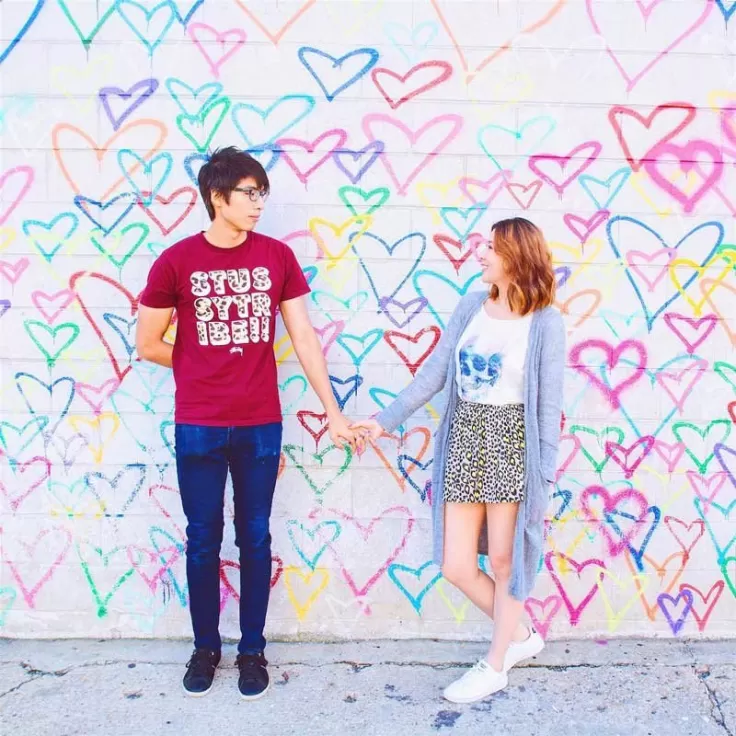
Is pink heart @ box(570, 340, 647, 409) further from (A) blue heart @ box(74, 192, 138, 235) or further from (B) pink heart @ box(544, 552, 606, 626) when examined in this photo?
(A) blue heart @ box(74, 192, 138, 235)

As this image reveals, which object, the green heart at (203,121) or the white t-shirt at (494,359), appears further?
the green heart at (203,121)

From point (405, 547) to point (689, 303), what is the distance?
63.0 inches

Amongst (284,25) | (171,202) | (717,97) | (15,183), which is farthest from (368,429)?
(717,97)

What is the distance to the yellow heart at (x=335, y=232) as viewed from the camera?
10.9 ft

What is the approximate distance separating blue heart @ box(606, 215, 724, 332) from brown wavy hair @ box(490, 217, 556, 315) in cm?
63

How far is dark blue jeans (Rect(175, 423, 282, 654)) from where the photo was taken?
298 centimetres

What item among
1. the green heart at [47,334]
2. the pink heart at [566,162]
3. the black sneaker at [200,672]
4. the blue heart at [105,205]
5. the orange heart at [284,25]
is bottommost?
the black sneaker at [200,672]

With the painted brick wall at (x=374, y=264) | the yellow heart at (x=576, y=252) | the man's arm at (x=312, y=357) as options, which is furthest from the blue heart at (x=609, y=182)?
the man's arm at (x=312, y=357)

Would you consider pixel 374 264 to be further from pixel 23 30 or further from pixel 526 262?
pixel 23 30

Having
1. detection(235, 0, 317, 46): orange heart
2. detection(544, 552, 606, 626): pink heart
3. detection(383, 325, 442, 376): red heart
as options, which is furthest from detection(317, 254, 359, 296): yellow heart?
detection(544, 552, 606, 626): pink heart

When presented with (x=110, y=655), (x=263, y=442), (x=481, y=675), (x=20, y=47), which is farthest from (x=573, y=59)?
(x=110, y=655)

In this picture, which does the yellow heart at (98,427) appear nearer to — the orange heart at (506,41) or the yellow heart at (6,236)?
the yellow heart at (6,236)

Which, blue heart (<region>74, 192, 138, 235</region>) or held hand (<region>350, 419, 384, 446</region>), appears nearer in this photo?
held hand (<region>350, 419, 384, 446</region>)

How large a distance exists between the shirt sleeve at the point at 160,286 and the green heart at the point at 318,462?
33.9 inches
